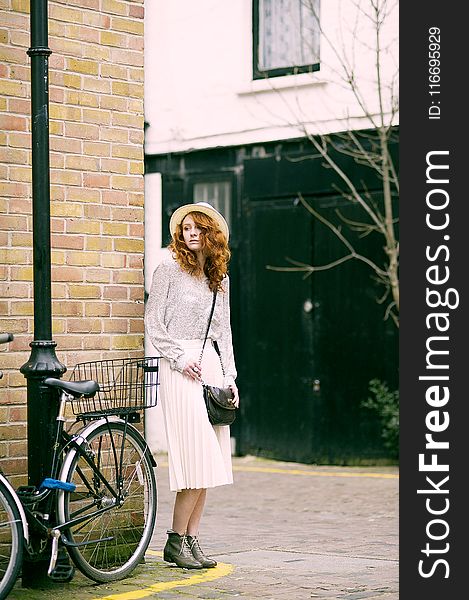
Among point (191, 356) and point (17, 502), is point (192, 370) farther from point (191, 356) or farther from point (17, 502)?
point (17, 502)

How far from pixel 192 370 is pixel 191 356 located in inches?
4.5

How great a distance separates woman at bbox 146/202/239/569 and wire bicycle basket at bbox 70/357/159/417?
0.11m

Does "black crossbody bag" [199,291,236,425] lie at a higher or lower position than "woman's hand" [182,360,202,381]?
lower

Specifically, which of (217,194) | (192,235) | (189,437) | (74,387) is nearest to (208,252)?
(192,235)

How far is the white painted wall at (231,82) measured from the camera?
1317 cm

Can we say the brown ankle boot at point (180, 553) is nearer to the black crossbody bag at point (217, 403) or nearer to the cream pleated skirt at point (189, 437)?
the cream pleated skirt at point (189, 437)

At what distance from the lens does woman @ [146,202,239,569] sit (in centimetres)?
706

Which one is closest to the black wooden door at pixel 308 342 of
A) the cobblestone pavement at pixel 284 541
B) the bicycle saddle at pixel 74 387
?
the cobblestone pavement at pixel 284 541

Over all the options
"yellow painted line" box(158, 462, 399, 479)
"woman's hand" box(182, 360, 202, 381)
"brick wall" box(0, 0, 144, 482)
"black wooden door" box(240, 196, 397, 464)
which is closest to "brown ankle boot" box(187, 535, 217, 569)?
"woman's hand" box(182, 360, 202, 381)

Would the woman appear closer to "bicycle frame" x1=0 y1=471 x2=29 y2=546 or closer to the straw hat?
the straw hat

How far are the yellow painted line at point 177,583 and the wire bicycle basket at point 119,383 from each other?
34.6 inches

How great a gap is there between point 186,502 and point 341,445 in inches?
252

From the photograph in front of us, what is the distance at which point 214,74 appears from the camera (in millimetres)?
14445

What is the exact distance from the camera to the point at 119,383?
7258mm
